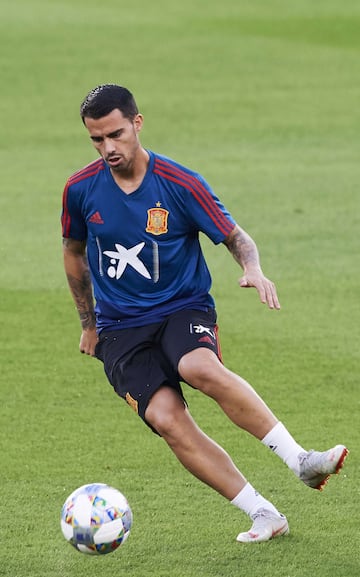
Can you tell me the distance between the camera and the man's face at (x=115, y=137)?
6.10 m

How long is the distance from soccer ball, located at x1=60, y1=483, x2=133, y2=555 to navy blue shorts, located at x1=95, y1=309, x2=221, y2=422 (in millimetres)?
566

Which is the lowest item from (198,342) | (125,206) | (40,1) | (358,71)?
(198,342)

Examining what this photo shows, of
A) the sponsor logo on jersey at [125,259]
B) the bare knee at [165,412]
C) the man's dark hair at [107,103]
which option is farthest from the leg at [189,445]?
the man's dark hair at [107,103]

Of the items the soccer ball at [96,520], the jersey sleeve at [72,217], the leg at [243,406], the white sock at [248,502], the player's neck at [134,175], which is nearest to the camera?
the soccer ball at [96,520]

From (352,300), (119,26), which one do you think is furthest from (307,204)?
(119,26)

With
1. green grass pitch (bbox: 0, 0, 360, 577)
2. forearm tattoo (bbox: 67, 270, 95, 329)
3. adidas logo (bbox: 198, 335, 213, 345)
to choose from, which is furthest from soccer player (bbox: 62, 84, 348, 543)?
green grass pitch (bbox: 0, 0, 360, 577)

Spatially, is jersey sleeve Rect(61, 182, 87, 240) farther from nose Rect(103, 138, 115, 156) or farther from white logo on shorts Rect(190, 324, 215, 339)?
white logo on shorts Rect(190, 324, 215, 339)

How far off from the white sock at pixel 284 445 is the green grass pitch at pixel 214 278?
1.48 feet

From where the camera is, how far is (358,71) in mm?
22078

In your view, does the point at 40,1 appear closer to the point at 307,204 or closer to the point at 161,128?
the point at 161,128

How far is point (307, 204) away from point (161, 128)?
15.1ft

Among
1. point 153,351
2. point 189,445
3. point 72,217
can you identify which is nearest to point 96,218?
point 72,217

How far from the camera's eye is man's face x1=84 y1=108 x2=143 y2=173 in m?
6.10

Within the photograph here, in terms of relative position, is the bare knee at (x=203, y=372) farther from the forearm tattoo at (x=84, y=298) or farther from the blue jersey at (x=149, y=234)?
the forearm tattoo at (x=84, y=298)
